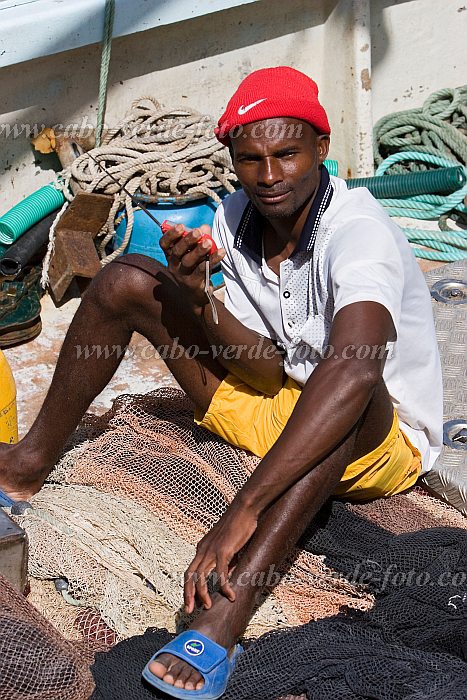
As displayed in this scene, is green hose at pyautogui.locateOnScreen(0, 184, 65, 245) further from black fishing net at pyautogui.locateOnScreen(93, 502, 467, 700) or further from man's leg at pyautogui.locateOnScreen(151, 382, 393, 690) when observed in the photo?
man's leg at pyautogui.locateOnScreen(151, 382, 393, 690)

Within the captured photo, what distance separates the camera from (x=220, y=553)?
7.56ft

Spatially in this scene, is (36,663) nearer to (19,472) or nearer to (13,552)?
(13,552)

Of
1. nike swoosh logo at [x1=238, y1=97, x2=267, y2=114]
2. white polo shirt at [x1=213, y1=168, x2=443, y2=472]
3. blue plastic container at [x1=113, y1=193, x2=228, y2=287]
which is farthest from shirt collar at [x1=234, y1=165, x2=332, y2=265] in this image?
blue plastic container at [x1=113, y1=193, x2=228, y2=287]

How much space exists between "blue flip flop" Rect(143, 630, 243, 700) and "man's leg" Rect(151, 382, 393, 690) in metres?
0.01

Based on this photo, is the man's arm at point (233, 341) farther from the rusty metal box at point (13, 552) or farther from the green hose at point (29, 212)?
the green hose at point (29, 212)

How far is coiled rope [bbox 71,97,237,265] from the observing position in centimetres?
470

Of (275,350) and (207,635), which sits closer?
(207,635)

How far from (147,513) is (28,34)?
2496 millimetres

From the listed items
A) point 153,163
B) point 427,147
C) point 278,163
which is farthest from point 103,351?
point 427,147

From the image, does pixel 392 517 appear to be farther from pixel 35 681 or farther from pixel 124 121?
pixel 124 121

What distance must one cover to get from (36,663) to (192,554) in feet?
2.22

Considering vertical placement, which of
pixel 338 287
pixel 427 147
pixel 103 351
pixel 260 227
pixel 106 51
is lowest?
pixel 103 351

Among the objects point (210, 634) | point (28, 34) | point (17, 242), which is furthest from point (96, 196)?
point (210, 634)

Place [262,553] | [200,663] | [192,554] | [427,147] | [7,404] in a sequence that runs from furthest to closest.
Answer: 1. [427,147]
2. [7,404]
3. [192,554]
4. [262,553]
5. [200,663]
